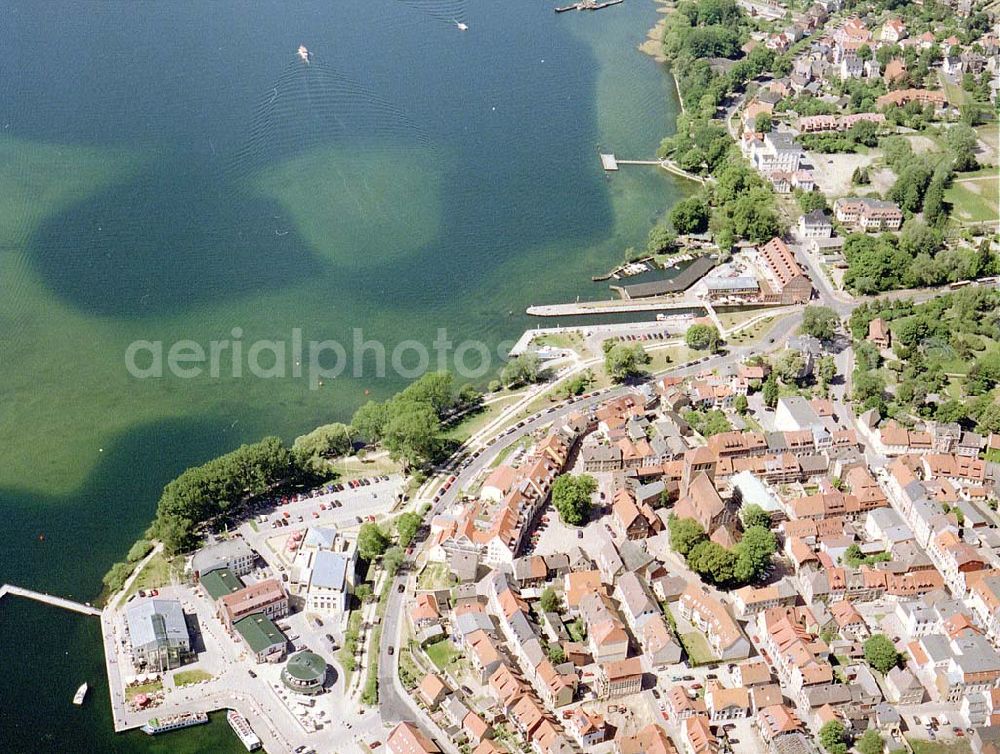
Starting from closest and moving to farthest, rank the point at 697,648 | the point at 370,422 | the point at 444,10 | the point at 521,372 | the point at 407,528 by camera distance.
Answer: the point at 697,648 < the point at 407,528 < the point at 370,422 < the point at 521,372 < the point at 444,10

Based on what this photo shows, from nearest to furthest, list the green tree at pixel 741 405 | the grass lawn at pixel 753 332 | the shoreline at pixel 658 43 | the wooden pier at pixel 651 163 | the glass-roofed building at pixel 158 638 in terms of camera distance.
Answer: the glass-roofed building at pixel 158 638
the green tree at pixel 741 405
the grass lawn at pixel 753 332
the wooden pier at pixel 651 163
the shoreline at pixel 658 43

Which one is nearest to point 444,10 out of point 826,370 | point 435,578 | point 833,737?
point 826,370

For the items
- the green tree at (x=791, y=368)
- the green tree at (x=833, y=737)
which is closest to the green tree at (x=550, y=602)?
the green tree at (x=833, y=737)

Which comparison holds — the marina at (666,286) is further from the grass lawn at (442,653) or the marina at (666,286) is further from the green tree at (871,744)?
the green tree at (871,744)

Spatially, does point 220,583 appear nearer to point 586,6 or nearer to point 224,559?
point 224,559

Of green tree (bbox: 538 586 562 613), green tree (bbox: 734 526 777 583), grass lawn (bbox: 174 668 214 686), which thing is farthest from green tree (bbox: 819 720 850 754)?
grass lawn (bbox: 174 668 214 686)

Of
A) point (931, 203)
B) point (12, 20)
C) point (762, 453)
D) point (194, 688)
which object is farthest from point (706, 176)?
point (12, 20)

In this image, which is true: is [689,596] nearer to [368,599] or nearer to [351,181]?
[368,599]
